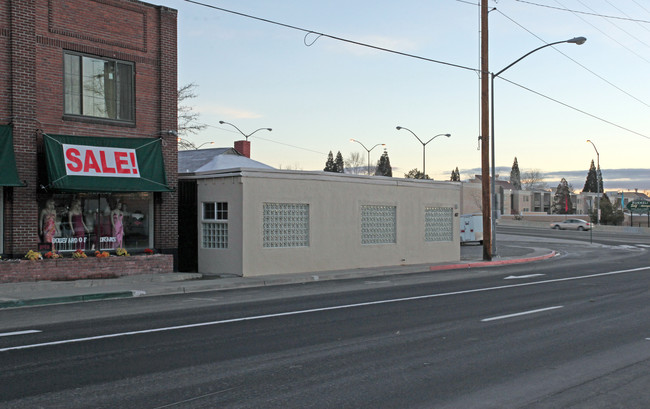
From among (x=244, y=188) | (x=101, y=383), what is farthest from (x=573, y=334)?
(x=244, y=188)

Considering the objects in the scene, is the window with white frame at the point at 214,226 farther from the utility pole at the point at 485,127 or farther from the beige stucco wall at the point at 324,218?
the utility pole at the point at 485,127

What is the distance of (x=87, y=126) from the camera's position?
1855 centimetres

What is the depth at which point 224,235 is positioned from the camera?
21094 millimetres

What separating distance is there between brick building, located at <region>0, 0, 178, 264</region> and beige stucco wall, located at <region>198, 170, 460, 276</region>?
5.94ft

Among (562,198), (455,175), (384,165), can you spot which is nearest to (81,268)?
(384,165)

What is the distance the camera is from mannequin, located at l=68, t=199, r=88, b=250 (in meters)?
Result: 18.5

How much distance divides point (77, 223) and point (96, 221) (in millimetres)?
578

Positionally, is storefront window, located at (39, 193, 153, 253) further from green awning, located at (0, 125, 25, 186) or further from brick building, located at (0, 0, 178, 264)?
green awning, located at (0, 125, 25, 186)

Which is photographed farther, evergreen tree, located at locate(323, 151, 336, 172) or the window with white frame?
evergreen tree, located at locate(323, 151, 336, 172)

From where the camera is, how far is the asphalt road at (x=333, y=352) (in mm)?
6594

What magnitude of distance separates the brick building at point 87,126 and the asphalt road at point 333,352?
15.4 ft

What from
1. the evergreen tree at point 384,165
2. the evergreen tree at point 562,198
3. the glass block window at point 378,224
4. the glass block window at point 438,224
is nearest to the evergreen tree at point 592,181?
the evergreen tree at point 562,198

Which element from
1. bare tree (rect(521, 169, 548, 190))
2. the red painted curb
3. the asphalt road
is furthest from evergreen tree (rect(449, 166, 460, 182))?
the asphalt road

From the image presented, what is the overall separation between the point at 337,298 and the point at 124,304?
472 cm
